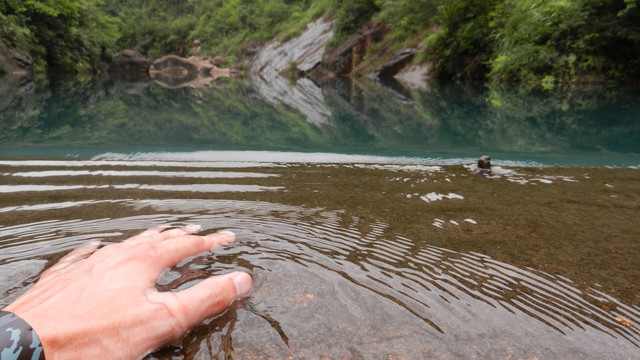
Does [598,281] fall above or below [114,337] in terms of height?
below

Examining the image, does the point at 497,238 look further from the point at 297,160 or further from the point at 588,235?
the point at 297,160

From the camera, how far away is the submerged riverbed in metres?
1.17

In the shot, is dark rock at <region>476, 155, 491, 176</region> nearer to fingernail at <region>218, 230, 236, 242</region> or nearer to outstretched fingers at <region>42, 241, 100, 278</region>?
fingernail at <region>218, 230, 236, 242</region>

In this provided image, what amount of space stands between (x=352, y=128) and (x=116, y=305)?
5.00 meters

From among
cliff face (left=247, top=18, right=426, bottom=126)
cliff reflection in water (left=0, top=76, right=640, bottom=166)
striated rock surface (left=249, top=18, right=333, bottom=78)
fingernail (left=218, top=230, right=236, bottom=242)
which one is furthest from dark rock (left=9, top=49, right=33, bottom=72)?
fingernail (left=218, top=230, right=236, bottom=242)

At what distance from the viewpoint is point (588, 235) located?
6.29 ft

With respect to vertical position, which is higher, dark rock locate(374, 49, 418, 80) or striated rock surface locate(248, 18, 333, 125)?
striated rock surface locate(248, 18, 333, 125)

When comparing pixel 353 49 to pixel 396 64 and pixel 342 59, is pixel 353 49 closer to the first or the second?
pixel 342 59

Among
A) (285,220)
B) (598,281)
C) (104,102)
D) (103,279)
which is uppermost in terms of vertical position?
(104,102)

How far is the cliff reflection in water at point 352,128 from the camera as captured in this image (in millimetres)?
4199

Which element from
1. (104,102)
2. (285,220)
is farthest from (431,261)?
(104,102)

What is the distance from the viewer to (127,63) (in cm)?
3088

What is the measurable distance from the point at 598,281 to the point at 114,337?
1688 millimetres

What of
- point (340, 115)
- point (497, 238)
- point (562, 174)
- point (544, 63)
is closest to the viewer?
point (497, 238)
